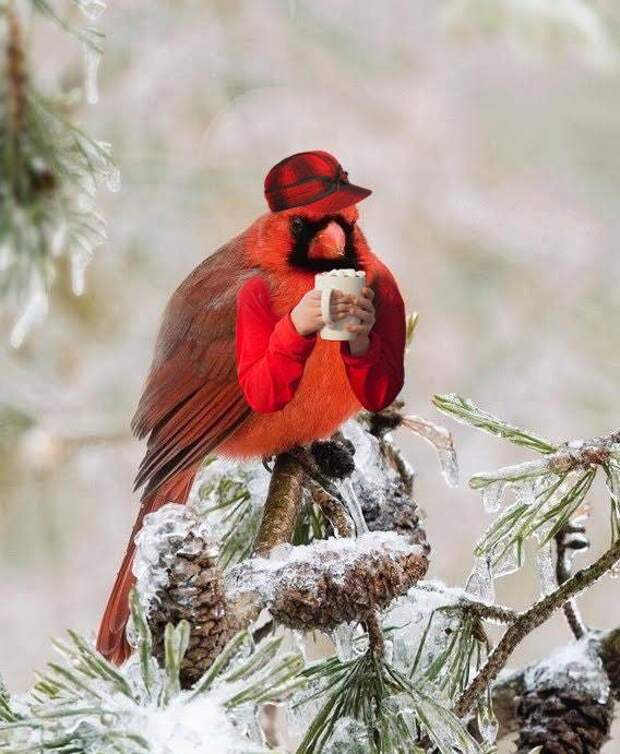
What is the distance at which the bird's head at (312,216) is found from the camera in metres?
0.97

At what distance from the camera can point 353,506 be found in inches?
39.1

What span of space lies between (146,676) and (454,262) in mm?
2212

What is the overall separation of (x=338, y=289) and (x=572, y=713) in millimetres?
413

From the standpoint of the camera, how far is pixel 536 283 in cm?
280

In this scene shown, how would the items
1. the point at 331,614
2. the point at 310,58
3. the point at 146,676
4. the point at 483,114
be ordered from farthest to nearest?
1. the point at 483,114
2. the point at 310,58
3. the point at 331,614
4. the point at 146,676

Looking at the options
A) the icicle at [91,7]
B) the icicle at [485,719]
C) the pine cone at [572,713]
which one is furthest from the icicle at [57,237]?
the pine cone at [572,713]

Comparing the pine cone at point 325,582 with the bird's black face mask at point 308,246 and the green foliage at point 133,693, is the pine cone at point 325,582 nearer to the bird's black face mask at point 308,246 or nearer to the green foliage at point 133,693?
the green foliage at point 133,693

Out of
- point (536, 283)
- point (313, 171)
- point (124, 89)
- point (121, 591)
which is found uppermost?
point (124, 89)

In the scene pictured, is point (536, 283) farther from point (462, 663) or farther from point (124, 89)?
point (462, 663)

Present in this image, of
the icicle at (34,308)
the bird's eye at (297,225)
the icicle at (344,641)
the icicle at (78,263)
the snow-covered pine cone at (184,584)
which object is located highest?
the bird's eye at (297,225)

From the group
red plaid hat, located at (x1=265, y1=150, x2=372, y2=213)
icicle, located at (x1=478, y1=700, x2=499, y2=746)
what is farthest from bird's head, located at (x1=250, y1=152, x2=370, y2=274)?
icicle, located at (x1=478, y1=700, x2=499, y2=746)

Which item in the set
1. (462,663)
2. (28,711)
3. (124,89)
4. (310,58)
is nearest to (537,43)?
(310,58)

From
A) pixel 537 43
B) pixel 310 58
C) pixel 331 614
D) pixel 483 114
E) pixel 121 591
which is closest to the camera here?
pixel 331 614

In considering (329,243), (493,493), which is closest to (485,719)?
(493,493)
